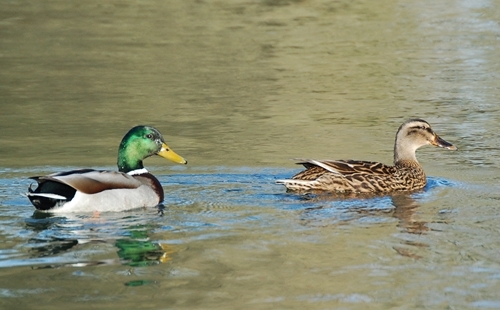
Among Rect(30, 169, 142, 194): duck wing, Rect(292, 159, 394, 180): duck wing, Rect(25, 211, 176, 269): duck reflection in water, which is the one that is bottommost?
Rect(25, 211, 176, 269): duck reflection in water

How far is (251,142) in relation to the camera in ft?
44.9

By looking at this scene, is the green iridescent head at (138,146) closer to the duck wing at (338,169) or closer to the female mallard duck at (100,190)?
the female mallard duck at (100,190)

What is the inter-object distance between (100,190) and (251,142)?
3976 millimetres

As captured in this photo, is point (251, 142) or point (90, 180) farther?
point (251, 142)

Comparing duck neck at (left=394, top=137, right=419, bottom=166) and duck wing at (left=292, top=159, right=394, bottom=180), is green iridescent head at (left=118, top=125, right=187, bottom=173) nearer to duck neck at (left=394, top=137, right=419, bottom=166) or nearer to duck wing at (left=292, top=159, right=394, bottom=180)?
duck wing at (left=292, top=159, right=394, bottom=180)

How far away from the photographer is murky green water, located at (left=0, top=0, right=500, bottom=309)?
7.64m

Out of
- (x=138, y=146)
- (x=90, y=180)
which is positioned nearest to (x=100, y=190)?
(x=90, y=180)

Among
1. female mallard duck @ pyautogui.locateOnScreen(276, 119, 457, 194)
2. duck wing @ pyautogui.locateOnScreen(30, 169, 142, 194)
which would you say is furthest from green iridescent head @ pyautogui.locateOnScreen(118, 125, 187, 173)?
female mallard duck @ pyautogui.locateOnScreen(276, 119, 457, 194)

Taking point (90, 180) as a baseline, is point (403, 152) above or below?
below

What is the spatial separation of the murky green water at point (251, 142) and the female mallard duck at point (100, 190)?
18 cm

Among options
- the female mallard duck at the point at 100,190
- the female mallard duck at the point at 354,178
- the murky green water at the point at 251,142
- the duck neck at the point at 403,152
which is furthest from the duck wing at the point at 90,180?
the duck neck at the point at 403,152

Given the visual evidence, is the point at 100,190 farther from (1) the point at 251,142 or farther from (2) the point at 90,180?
(1) the point at 251,142

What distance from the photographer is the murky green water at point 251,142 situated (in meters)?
7.64

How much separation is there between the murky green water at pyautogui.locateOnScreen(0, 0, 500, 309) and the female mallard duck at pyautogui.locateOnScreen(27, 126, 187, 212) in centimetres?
18
